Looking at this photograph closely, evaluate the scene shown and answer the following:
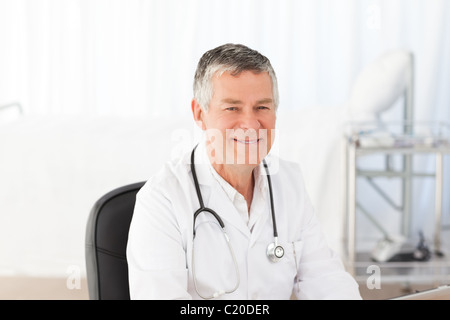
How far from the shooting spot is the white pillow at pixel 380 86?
1.82 metres

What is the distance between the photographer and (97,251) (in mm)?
736

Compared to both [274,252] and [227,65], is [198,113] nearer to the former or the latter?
[227,65]

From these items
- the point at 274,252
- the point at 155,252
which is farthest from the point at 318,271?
the point at 155,252

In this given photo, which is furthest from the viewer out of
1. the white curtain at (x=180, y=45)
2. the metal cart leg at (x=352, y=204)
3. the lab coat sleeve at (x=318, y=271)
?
the white curtain at (x=180, y=45)

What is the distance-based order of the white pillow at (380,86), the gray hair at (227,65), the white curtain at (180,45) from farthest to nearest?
the white pillow at (380,86), the white curtain at (180,45), the gray hair at (227,65)

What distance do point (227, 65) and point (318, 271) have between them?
0.31 metres

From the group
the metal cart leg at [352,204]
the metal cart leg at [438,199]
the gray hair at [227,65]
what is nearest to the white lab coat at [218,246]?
the gray hair at [227,65]

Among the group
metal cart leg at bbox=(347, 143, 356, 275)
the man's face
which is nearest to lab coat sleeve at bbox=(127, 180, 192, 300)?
the man's face

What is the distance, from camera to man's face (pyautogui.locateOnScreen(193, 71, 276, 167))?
640 mm

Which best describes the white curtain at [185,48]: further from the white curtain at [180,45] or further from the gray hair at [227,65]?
the gray hair at [227,65]

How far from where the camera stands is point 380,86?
1842 mm

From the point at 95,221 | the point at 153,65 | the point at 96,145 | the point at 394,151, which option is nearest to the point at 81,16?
the point at 153,65

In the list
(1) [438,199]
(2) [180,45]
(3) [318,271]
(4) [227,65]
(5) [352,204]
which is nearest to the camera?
(4) [227,65]

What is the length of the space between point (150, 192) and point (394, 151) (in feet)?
3.56
